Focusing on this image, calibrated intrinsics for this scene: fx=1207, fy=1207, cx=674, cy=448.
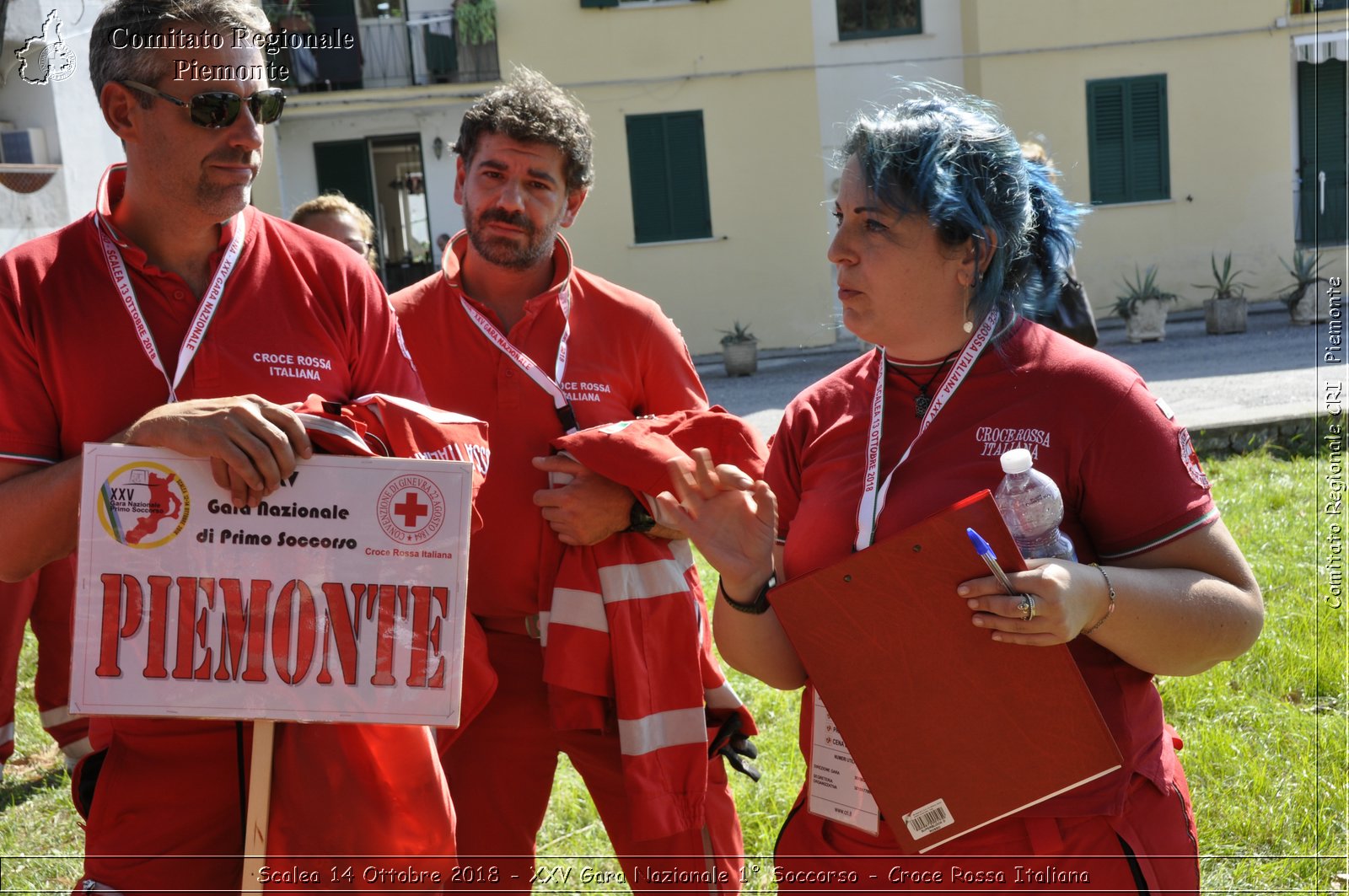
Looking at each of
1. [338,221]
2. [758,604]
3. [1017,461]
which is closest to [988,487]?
[1017,461]

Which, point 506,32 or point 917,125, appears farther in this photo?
point 506,32

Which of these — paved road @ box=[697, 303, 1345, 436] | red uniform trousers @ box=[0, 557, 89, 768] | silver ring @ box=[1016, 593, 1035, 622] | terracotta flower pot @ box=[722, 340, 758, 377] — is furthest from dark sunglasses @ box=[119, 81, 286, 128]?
terracotta flower pot @ box=[722, 340, 758, 377]

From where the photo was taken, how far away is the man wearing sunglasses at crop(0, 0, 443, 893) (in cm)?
234

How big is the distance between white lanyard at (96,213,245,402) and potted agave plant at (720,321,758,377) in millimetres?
16169

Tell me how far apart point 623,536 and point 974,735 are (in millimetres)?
1234

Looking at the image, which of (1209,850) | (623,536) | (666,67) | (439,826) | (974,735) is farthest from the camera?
(666,67)

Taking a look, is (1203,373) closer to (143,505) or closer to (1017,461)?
(1017,461)

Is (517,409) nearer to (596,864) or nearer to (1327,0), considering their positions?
(596,864)

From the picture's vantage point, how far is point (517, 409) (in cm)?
320

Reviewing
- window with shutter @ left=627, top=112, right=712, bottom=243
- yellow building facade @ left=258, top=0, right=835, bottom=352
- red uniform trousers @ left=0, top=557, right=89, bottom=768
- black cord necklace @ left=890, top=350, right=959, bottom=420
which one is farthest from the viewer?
window with shutter @ left=627, top=112, right=712, bottom=243

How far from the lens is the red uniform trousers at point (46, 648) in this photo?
15.7ft

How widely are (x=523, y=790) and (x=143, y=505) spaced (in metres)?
1.45

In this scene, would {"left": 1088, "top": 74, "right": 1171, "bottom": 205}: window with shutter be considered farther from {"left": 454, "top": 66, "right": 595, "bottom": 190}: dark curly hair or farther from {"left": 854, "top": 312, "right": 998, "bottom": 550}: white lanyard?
{"left": 854, "top": 312, "right": 998, "bottom": 550}: white lanyard

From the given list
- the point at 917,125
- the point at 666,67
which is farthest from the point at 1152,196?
the point at 917,125
